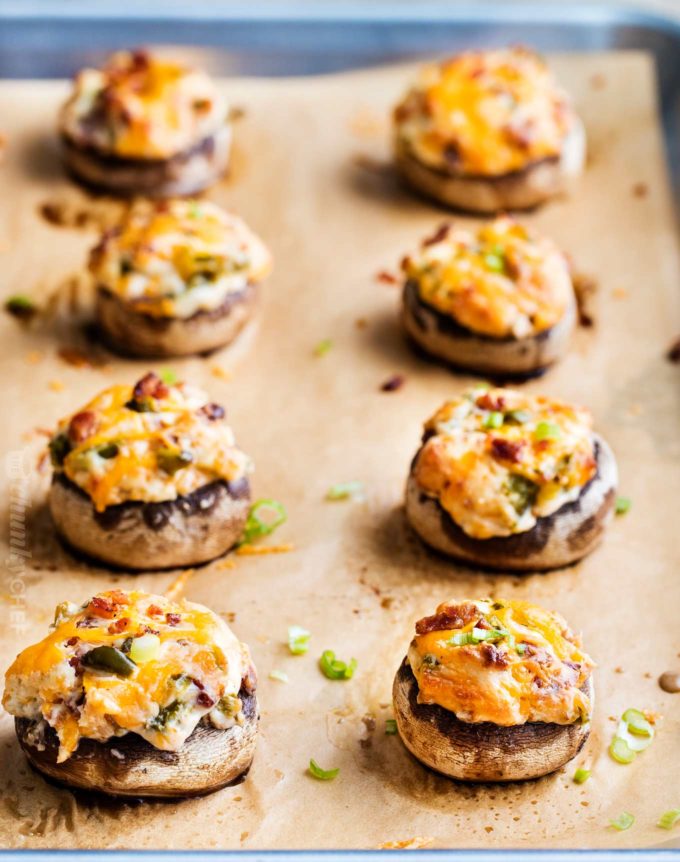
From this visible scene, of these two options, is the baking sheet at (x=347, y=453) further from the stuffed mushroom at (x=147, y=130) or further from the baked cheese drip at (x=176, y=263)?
the baked cheese drip at (x=176, y=263)

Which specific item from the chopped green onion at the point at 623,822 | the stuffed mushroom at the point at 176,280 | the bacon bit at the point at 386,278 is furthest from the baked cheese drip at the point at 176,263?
the chopped green onion at the point at 623,822

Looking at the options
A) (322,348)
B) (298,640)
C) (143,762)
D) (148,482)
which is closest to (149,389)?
(148,482)

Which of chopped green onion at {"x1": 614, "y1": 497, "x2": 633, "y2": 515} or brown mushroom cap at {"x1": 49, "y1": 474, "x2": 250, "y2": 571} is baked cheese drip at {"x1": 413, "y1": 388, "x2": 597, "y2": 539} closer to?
chopped green onion at {"x1": 614, "y1": 497, "x2": 633, "y2": 515}

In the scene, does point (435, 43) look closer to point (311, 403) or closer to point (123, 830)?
point (311, 403)

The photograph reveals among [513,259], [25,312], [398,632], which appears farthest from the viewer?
[25,312]

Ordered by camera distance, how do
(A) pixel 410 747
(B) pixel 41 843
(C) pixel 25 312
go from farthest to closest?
(C) pixel 25 312, (A) pixel 410 747, (B) pixel 41 843

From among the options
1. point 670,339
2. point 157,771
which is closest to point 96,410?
point 157,771

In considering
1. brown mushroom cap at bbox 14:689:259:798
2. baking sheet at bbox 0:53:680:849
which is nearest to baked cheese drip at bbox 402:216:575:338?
baking sheet at bbox 0:53:680:849
